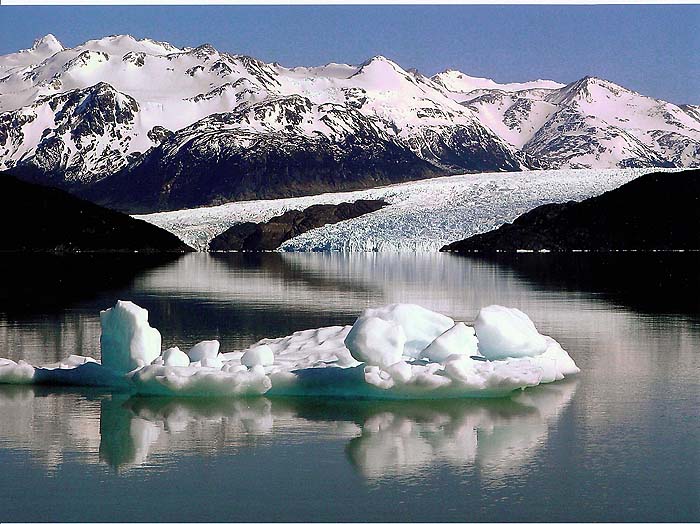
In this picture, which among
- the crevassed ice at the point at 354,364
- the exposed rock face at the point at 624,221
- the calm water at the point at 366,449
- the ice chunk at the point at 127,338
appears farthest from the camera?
the exposed rock face at the point at 624,221

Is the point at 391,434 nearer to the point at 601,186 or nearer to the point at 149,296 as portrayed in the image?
the point at 149,296

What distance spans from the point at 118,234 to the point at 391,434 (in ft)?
175

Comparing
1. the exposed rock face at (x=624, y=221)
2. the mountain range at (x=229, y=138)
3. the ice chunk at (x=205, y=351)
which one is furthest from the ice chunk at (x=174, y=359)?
the mountain range at (x=229, y=138)

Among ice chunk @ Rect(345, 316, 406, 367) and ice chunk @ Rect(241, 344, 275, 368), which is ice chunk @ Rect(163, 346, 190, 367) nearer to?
ice chunk @ Rect(241, 344, 275, 368)

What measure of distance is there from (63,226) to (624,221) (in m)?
28.5

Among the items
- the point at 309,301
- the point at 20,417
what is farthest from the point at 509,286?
the point at 20,417

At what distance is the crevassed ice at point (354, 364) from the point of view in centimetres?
1114

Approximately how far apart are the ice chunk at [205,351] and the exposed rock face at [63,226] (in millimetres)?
47182

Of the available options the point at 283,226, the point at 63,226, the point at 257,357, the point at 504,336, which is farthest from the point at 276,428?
the point at 283,226

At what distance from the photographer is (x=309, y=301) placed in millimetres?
23844

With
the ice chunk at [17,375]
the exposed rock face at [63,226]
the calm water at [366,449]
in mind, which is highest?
the exposed rock face at [63,226]

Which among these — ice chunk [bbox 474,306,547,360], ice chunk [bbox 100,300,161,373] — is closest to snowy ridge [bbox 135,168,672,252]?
ice chunk [bbox 474,306,547,360]

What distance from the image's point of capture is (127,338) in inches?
463

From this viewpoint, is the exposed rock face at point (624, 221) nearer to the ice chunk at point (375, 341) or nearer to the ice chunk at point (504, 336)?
the ice chunk at point (504, 336)
